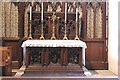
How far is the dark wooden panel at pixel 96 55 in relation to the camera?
6.87 m

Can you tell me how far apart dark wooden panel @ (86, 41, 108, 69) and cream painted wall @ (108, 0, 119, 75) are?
0.18m

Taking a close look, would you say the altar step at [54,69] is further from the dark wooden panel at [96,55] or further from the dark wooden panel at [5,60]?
the dark wooden panel at [96,55]

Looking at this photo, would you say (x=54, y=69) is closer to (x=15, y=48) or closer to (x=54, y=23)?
(x=54, y=23)

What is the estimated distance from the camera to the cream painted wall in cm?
623

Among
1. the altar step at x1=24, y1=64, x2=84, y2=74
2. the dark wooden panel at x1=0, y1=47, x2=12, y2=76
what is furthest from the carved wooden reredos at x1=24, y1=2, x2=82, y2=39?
the dark wooden panel at x1=0, y1=47, x2=12, y2=76

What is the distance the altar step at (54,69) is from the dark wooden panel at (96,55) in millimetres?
1175

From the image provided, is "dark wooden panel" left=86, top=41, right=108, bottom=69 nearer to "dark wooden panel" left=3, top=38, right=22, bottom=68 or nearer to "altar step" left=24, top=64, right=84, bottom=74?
"altar step" left=24, top=64, right=84, bottom=74

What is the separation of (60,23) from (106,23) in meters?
1.19

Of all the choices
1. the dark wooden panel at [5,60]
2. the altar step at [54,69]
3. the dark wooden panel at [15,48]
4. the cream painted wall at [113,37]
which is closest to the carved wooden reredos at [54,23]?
the dark wooden panel at [15,48]

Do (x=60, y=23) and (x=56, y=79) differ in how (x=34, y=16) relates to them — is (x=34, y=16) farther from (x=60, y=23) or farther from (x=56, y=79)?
(x=56, y=79)

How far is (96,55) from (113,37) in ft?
2.33

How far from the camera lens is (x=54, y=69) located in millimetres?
5750

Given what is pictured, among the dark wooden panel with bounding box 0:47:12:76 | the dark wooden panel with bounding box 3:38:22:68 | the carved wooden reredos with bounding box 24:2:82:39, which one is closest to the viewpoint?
the dark wooden panel with bounding box 0:47:12:76

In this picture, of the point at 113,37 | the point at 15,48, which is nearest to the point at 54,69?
the point at 15,48
